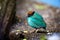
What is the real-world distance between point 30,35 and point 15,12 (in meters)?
0.37

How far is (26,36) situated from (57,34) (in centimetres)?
39

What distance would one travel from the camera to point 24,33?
2.78 meters

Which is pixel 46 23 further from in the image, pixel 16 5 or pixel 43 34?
pixel 16 5

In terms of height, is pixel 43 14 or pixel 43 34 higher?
pixel 43 14

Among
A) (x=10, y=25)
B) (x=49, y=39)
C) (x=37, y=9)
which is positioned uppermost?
(x=37, y=9)

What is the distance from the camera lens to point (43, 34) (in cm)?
277

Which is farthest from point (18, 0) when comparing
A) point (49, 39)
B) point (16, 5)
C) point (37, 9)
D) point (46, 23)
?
point (49, 39)

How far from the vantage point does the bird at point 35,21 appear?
9.18 feet

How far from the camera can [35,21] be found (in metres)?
2.80

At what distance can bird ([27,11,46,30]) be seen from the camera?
110 inches

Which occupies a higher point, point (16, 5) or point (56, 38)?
point (16, 5)

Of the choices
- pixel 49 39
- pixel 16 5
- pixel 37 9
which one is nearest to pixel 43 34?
pixel 49 39

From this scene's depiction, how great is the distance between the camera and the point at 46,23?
2811 millimetres

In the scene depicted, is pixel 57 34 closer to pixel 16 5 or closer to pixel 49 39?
pixel 49 39
